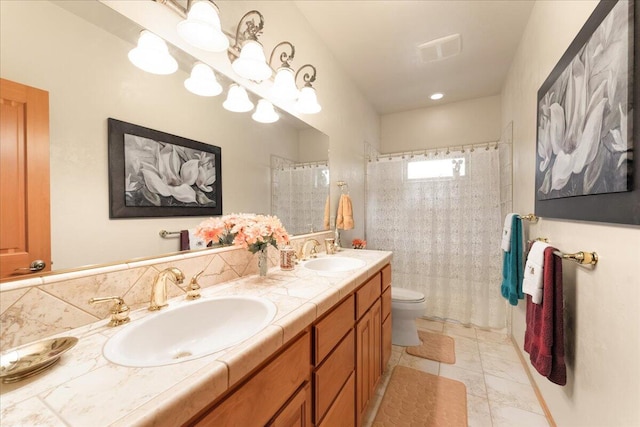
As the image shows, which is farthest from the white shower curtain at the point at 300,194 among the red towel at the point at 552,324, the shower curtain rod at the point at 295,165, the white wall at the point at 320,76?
the red towel at the point at 552,324

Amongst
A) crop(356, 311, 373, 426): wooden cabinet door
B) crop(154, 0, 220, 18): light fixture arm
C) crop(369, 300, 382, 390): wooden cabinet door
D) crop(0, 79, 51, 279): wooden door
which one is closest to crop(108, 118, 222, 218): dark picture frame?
crop(0, 79, 51, 279): wooden door

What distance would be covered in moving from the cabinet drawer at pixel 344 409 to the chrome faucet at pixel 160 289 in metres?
0.71

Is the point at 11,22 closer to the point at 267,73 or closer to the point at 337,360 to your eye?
the point at 267,73

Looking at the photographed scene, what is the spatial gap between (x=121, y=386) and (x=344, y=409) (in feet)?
3.19

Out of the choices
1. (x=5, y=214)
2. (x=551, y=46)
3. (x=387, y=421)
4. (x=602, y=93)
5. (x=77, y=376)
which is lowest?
(x=387, y=421)

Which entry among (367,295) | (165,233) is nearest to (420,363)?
(367,295)

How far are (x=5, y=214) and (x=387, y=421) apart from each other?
6.14ft

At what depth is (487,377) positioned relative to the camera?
1.86 m

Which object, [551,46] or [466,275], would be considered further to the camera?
[466,275]

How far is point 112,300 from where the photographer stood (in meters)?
0.74

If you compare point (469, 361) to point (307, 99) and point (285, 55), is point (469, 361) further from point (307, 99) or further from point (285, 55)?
point (285, 55)

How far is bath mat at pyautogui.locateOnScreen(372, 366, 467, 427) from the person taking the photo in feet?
4.80

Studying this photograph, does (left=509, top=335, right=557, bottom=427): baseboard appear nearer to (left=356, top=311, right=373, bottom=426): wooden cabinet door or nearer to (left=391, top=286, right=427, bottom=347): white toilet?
(left=391, top=286, right=427, bottom=347): white toilet

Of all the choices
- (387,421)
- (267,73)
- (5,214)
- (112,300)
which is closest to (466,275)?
(387,421)
